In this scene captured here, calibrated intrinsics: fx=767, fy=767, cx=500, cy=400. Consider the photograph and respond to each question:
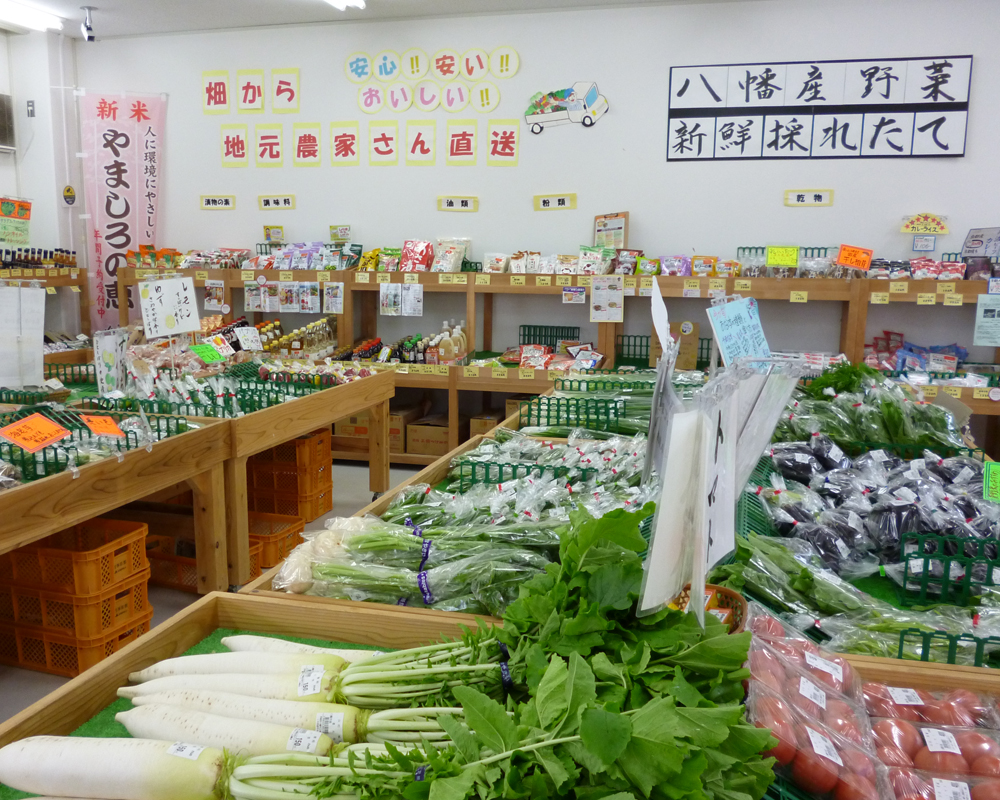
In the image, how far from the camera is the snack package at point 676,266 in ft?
16.1

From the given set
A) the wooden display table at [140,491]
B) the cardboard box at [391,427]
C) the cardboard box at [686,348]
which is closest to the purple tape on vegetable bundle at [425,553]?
the wooden display table at [140,491]

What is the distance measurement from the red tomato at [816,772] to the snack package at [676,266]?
4164mm

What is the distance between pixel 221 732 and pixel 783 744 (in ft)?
2.57

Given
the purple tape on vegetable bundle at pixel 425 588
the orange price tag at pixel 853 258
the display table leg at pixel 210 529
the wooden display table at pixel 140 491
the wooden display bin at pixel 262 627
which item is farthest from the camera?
the orange price tag at pixel 853 258

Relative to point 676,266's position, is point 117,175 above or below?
above

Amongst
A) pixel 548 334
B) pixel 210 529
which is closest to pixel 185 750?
pixel 210 529

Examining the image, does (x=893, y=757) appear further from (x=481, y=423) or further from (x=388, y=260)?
(x=388, y=260)

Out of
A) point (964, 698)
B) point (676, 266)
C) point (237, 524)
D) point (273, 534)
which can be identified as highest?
point (676, 266)

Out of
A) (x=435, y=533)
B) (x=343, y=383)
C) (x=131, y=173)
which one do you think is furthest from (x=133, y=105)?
(x=435, y=533)

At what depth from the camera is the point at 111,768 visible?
1.05 metres

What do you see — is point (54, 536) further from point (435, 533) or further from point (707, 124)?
point (707, 124)

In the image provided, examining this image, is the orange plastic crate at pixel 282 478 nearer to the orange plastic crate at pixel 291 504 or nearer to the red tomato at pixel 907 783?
the orange plastic crate at pixel 291 504

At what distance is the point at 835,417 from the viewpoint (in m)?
2.98

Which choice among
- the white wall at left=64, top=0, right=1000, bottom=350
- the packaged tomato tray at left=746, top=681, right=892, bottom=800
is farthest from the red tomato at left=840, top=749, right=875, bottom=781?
the white wall at left=64, top=0, right=1000, bottom=350
